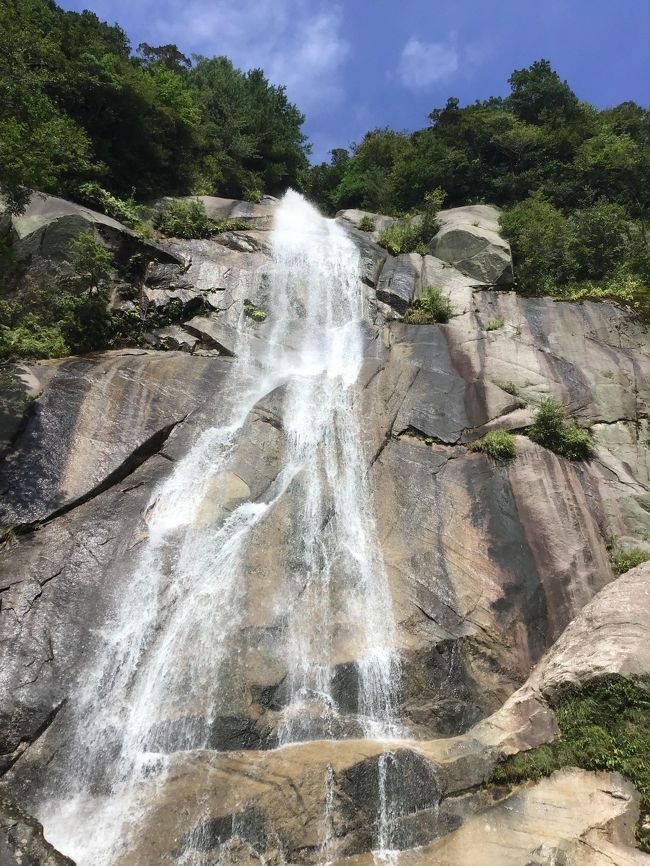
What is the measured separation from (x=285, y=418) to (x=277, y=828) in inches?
366

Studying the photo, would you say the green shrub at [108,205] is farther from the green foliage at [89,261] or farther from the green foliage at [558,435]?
the green foliage at [558,435]

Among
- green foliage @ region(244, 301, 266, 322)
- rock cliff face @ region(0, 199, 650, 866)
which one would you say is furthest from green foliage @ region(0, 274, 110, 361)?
green foliage @ region(244, 301, 266, 322)

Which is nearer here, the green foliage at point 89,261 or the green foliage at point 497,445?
the green foliage at point 497,445

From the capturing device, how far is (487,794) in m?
7.48

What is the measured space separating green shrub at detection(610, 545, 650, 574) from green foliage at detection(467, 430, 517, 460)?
3.13 m

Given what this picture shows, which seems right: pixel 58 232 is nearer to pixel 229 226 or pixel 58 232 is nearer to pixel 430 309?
pixel 229 226

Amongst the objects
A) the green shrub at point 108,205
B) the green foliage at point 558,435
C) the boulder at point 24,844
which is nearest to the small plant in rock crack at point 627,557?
the green foliage at point 558,435

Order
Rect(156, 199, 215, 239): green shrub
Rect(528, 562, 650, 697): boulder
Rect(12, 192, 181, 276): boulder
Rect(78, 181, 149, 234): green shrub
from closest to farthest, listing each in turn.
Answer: Rect(528, 562, 650, 697): boulder < Rect(12, 192, 181, 276): boulder < Rect(78, 181, 149, 234): green shrub < Rect(156, 199, 215, 239): green shrub

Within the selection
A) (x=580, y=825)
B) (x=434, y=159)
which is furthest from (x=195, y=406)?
(x=434, y=159)

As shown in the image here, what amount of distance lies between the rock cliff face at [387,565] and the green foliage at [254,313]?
0.66 feet

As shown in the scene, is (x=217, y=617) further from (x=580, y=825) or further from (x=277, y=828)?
(x=580, y=825)

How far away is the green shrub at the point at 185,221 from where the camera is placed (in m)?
20.0

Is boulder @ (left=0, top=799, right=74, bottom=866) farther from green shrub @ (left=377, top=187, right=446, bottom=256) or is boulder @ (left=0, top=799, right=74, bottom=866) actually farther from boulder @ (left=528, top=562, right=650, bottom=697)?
green shrub @ (left=377, top=187, right=446, bottom=256)

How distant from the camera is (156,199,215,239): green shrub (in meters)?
20.0
